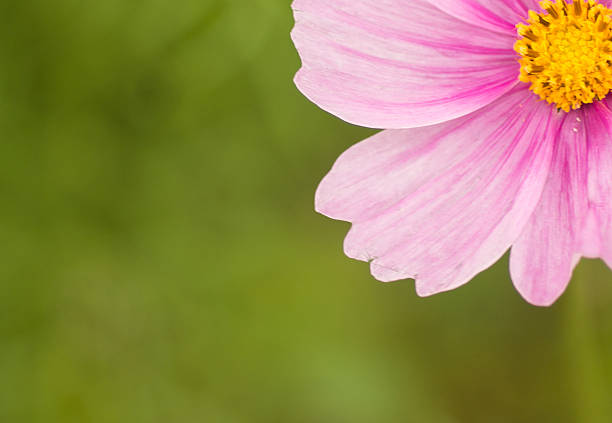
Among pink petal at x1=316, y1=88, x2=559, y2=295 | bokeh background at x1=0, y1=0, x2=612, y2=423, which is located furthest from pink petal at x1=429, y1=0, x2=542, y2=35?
bokeh background at x1=0, y1=0, x2=612, y2=423

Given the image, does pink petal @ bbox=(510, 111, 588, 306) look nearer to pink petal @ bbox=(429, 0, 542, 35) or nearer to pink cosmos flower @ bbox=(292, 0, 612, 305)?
pink cosmos flower @ bbox=(292, 0, 612, 305)

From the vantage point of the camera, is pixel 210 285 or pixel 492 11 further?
pixel 210 285

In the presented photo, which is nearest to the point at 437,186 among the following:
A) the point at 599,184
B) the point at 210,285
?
the point at 599,184

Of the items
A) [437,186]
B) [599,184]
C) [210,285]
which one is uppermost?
[599,184]

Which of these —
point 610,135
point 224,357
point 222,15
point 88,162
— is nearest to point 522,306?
point 224,357

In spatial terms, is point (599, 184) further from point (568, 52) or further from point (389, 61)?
point (389, 61)

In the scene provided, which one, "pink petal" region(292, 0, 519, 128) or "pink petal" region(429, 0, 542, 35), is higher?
"pink petal" region(429, 0, 542, 35)
